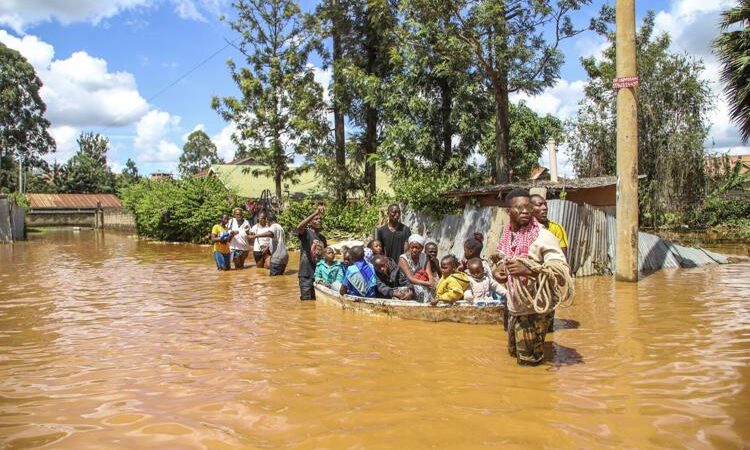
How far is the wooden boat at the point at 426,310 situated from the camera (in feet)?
23.3

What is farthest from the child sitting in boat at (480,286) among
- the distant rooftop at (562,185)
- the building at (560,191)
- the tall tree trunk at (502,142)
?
the tall tree trunk at (502,142)

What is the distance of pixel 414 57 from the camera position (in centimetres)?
1744

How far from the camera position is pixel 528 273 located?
15.6ft

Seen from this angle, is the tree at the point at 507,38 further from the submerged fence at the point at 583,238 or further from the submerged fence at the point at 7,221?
the submerged fence at the point at 7,221

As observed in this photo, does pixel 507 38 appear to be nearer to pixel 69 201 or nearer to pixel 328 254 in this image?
pixel 328 254

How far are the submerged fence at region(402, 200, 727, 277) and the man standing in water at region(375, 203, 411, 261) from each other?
3468 mm

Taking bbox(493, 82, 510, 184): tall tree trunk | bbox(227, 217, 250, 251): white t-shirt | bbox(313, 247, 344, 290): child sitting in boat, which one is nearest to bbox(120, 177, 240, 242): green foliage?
bbox(227, 217, 250, 251): white t-shirt

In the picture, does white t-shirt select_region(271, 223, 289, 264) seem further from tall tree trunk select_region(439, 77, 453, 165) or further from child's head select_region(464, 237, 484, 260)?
tall tree trunk select_region(439, 77, 453, 165)

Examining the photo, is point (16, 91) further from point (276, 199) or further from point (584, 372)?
point (584, 372)

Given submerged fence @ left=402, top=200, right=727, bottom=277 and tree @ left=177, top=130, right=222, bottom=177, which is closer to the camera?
submerged fence @ left=402, top=200, right=727, bottom=277

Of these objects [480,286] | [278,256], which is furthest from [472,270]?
[278,256]

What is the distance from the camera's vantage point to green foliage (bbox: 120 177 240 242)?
24016 millimetres

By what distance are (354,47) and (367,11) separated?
1434 millimetres

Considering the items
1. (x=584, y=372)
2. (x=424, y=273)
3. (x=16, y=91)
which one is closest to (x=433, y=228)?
(x=424, y=273)
